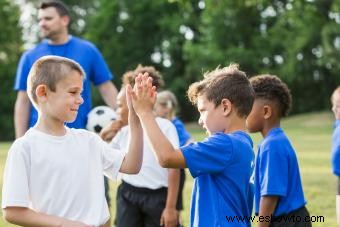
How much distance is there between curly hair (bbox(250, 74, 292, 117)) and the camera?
4699 millimetres

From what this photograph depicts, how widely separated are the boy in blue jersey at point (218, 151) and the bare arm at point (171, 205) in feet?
6.28

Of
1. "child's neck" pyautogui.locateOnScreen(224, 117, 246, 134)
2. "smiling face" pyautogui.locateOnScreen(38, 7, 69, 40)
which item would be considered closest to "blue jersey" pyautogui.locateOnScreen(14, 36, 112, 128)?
"smiling face" pyautogui.locateOnScreen(38, 7, 69, 40)

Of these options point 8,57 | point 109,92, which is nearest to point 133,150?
point 109,92

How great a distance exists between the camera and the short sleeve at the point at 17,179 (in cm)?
313

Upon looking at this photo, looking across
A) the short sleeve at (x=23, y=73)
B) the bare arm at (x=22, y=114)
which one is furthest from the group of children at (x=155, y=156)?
the short sleeve at (x=23, y=73)

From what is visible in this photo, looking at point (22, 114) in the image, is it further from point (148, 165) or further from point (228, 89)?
point (228, 89)

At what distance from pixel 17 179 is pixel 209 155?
109 centimetres

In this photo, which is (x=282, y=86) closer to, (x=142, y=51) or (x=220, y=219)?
(x=220, y=219)

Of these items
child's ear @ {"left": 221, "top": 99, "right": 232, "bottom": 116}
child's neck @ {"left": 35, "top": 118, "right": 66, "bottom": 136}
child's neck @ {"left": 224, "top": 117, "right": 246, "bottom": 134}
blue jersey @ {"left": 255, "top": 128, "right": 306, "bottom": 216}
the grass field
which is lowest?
the grass field

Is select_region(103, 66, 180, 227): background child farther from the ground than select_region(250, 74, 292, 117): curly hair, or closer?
closer

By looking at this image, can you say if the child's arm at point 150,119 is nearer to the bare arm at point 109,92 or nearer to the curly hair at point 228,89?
the curly hair at point 228,89

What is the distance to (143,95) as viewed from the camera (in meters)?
3.49

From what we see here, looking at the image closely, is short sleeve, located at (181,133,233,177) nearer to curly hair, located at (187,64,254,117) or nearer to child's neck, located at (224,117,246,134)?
child's neck, located at (224,117,246,134)

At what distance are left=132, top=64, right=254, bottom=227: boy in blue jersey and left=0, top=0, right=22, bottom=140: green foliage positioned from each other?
4675 centimetres
